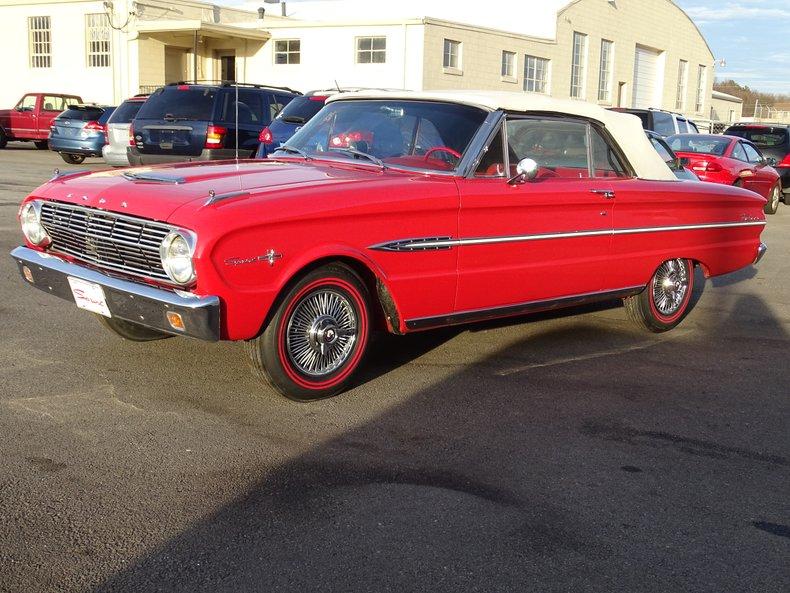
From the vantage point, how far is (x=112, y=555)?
Result: 338 cm

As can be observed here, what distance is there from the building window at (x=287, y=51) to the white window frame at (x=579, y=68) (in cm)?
1188

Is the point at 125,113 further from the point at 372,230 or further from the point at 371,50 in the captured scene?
the point at 372,230

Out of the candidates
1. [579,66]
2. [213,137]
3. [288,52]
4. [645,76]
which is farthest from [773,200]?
[645,76]

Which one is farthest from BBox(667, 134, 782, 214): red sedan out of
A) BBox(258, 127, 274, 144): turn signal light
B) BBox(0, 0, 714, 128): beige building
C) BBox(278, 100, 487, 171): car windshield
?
BBox(0, 0, 714, 128): beige building

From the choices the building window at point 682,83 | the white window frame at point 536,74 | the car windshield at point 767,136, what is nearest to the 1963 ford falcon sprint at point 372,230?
the car windshield at point 767,136

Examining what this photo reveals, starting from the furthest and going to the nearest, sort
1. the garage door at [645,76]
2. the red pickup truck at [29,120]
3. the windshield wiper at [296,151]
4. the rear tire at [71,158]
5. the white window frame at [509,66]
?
the garage door at [645,76] → the white window frame at [509,66] → the red pickup truck at [29,120] → the rear tire at [71,158] → the windshield wiper at [296,151]

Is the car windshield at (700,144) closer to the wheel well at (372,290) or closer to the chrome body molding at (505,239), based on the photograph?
the chrome body molding at (505,239)

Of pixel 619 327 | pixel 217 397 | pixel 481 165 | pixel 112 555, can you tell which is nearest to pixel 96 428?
pixel 217 397

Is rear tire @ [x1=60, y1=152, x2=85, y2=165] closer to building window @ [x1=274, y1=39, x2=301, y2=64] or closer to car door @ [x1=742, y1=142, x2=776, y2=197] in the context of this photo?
building window @ [x1=274, y1=39, x2=301, y2=64]

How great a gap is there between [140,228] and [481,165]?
2.11 meters

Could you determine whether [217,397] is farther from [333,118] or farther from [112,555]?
[333,118]

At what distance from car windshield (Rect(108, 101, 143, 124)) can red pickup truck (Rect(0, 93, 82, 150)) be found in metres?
9.11

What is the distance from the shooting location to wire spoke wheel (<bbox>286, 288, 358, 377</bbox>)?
5.14 meters

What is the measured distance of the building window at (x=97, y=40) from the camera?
34000 millimetres
